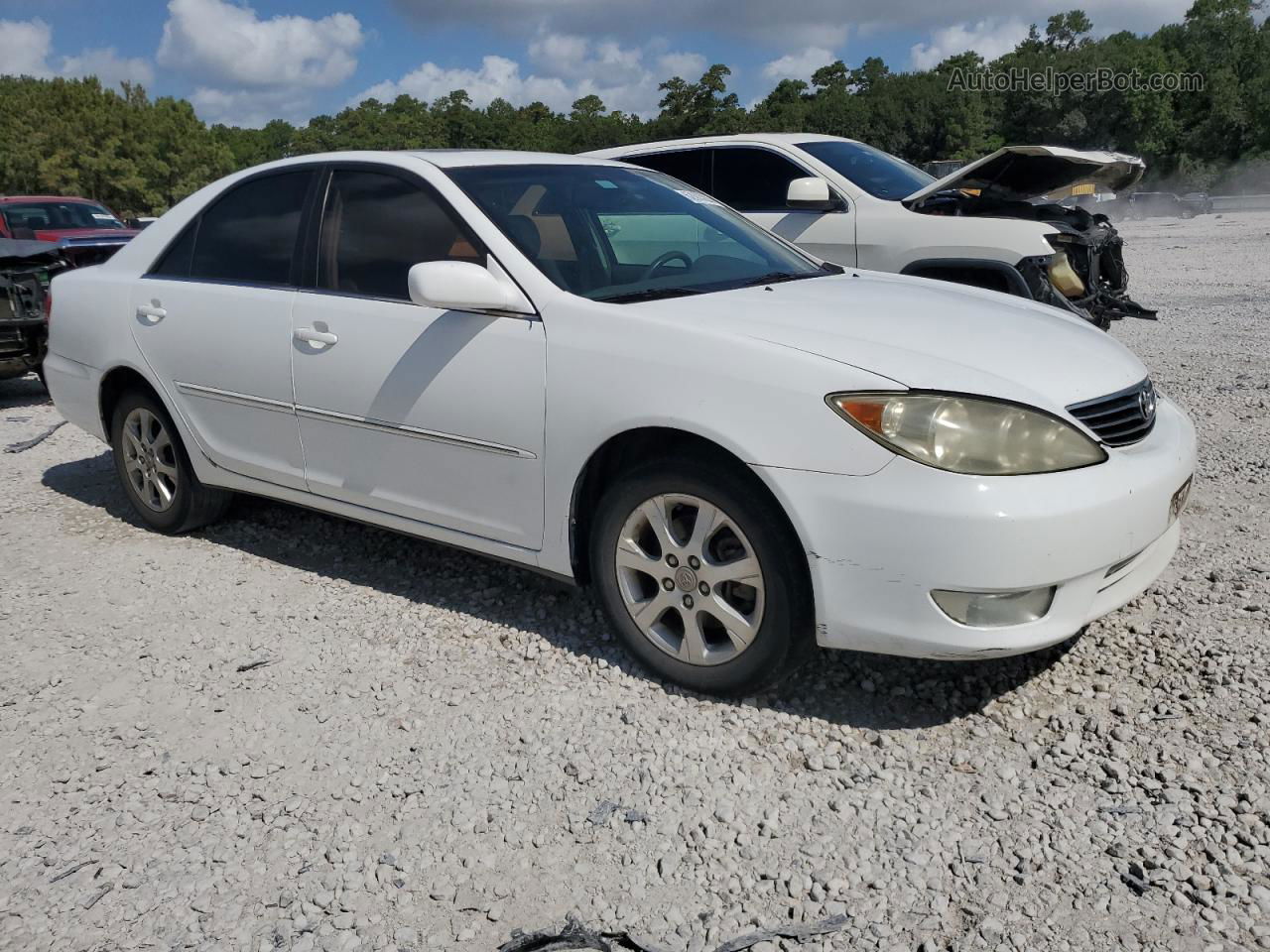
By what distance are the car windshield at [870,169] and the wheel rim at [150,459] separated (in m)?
4.69

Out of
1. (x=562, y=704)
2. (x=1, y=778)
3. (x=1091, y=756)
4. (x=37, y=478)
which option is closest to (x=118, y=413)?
(x=37, y=478)

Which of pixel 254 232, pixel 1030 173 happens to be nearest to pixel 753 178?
pixel 1030 173

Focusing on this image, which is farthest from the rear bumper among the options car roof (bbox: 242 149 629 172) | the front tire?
the front tire

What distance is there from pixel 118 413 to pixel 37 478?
1590mm

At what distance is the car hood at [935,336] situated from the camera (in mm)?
2990

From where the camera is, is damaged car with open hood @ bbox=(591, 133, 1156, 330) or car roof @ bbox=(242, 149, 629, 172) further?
damaged car with open hood @ bbox=(591, 133, 1156, 330)

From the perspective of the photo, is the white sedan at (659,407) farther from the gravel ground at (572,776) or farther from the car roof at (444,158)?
the gravel ground at (572,776)

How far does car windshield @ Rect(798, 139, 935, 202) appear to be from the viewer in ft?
24.5

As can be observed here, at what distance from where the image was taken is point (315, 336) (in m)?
4.04

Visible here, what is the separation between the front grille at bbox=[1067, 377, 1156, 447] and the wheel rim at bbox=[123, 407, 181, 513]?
12.3 ft

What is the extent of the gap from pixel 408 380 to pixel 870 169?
505 cm

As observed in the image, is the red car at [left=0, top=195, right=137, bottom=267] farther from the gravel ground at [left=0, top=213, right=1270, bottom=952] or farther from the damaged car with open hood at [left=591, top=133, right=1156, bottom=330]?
the gravel ground at [left=0, top=213, right=1270, bottom=952]

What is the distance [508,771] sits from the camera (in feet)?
9.91

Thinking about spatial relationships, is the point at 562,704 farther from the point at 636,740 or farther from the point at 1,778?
the point at 1,778
